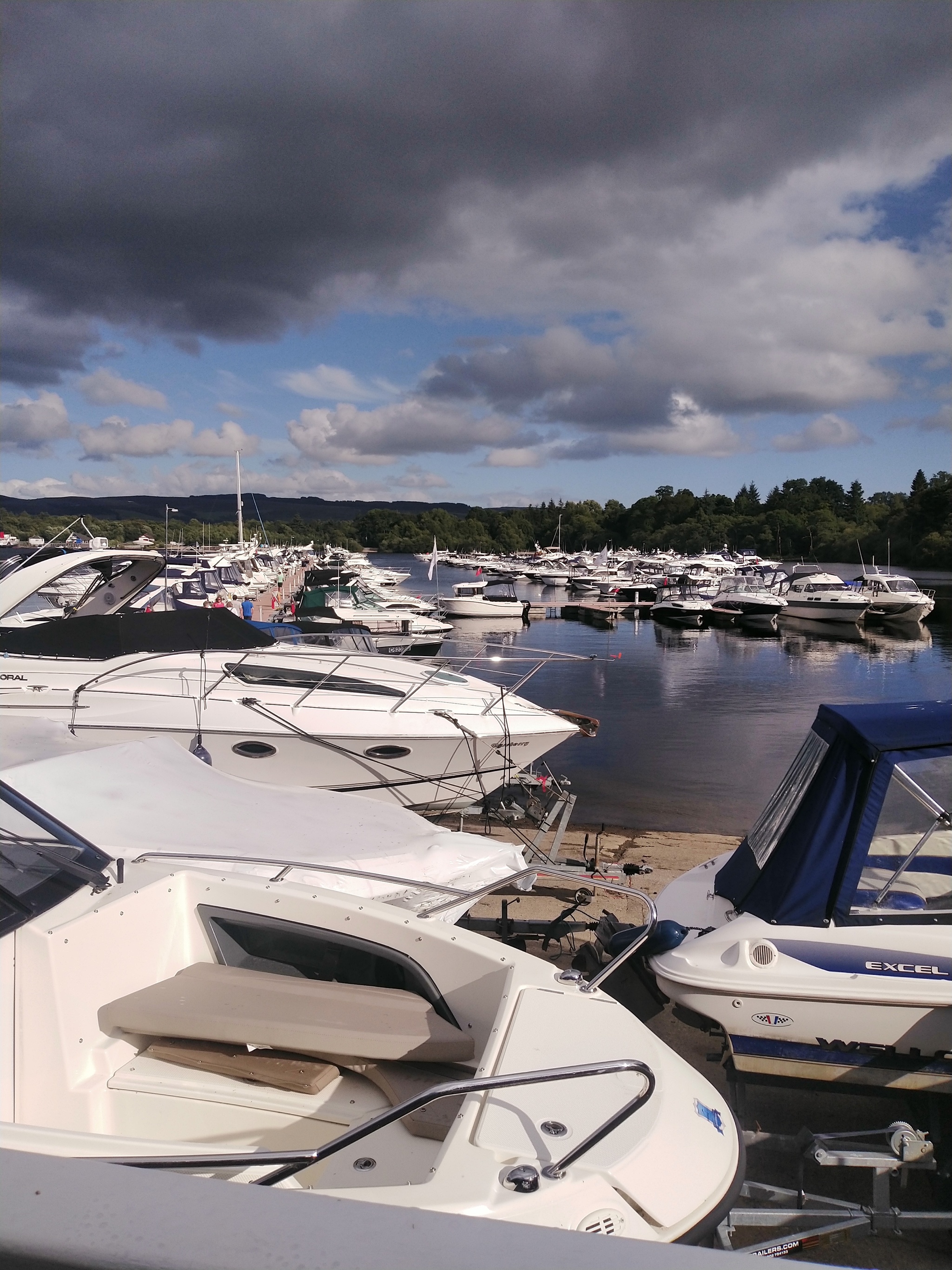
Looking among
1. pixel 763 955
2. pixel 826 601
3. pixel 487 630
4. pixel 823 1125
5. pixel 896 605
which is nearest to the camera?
pixel 763 955

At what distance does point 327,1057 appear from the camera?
10.4 feet

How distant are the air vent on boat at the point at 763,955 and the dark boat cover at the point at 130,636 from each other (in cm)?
831

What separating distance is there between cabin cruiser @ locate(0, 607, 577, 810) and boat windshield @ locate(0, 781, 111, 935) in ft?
19.8

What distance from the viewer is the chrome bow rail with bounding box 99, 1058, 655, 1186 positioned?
208 centimetres

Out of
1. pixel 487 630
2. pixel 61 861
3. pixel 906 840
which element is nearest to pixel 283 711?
pixel 61 861

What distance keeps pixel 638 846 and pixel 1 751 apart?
23.9ft

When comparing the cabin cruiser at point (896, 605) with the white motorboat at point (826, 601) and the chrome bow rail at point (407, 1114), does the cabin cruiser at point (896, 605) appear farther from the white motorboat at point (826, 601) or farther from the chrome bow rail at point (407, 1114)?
the chrome bow rail at point (407, 1114)

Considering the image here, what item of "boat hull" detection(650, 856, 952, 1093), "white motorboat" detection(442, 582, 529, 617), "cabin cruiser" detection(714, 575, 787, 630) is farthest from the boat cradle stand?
"cabin cruiser" detection(714, 575, 787, 630)

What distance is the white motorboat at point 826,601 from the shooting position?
1790 inches

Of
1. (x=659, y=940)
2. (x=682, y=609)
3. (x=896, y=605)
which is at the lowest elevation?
(x=682, y=609)

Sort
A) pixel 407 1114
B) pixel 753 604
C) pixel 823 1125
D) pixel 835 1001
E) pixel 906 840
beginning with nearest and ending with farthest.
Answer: pixel 407 1114
pixel 835 1001
pixel 906 840
pixel 823 1125
pixel 753 604

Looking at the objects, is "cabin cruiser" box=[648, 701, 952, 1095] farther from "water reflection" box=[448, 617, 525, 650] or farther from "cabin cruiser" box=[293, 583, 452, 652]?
"water reflection" box=[448, 617, 525, 650]

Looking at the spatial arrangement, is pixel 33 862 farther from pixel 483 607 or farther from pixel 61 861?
pixel 483 607

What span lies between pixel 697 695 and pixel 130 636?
1851 centimetres
